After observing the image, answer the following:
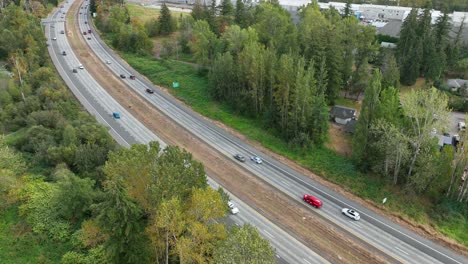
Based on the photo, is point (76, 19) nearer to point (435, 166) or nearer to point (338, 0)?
point (338, 0)

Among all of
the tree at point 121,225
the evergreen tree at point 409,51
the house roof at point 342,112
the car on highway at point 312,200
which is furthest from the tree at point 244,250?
the evergreen tree at point 409,51

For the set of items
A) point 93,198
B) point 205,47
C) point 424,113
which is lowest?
point 93,198

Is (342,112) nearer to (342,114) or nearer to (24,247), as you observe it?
(342,114)

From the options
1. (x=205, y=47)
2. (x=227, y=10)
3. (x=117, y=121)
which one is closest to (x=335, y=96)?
(x=205, y=47)

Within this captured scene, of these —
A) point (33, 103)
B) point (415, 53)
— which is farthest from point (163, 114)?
point (415, 53)

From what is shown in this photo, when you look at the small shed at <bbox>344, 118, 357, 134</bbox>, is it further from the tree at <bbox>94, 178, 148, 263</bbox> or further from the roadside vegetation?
the tree at <bbox>94, 178, 148, 263</bbox>

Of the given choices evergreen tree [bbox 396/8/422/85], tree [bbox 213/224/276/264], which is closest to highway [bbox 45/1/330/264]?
tree [bbox 213/224/276/264]
